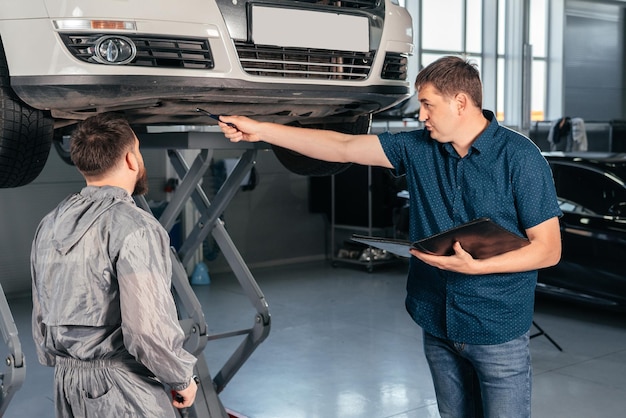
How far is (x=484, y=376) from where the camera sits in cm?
226

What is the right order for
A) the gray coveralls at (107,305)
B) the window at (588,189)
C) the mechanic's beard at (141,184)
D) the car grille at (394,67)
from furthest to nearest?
the window at (588,189) → the car grille at (394,67) → the mechanic's beard at (141,184) → the gray coveralls at (107,305)

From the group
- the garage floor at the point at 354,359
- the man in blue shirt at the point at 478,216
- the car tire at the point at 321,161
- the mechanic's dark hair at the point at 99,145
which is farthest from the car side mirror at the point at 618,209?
the mechanic's dark hair at the point at 99,145

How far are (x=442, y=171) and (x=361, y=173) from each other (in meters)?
6.13

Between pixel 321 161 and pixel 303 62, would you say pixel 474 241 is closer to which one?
pixel 303 62

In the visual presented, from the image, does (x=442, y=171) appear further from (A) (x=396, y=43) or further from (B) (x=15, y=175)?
(B) (x=15, y=175)

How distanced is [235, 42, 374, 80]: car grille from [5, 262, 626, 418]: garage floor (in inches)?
71.5

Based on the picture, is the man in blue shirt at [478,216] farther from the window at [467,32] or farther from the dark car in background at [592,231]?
the window at [467,32]

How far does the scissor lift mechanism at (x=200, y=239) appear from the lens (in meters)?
3.18

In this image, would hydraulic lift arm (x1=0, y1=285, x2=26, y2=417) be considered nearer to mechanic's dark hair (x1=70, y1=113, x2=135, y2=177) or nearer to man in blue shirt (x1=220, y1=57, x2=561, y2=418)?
mechanic's dark hair (x1=70, y1=113, x2=135, y2=177)

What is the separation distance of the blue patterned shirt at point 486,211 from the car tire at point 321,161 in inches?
50.6

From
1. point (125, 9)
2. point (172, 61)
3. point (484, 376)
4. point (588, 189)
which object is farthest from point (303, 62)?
point (588, 189)

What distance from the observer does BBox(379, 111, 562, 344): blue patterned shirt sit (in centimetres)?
221

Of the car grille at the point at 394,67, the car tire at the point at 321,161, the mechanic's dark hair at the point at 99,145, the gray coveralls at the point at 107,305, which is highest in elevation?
the car grille at the point at 394,67

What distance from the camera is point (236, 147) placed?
3246 mm
